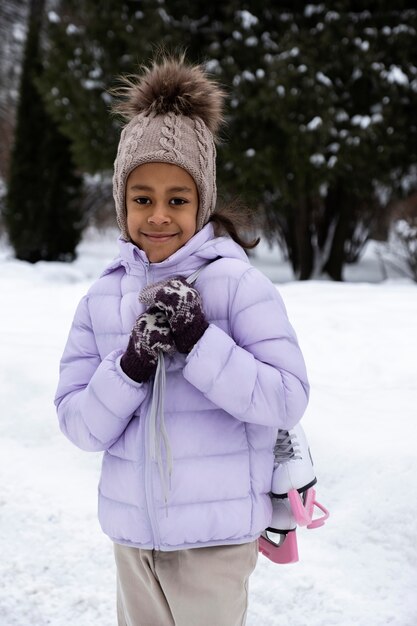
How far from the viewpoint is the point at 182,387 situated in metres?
1.56

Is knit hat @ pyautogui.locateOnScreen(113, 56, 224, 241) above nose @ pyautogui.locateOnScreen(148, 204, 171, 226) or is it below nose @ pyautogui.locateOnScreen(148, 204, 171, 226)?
above

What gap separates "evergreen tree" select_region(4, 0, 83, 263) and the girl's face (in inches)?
467

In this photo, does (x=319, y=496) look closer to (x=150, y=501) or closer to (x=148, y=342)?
(x=150, y=501)

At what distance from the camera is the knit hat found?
1.59 metres

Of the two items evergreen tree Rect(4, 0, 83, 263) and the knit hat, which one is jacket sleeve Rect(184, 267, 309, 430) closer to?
the knit hat

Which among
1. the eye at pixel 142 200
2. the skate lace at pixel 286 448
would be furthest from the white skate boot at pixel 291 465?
the eye at pixel 142 200

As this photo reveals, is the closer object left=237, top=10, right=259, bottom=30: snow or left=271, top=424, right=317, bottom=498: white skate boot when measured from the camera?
left=271, top=424, right=317, bottom=498: white skate boot

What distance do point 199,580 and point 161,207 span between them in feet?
2.86

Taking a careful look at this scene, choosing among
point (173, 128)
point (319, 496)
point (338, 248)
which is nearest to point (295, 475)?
point (173, 128)

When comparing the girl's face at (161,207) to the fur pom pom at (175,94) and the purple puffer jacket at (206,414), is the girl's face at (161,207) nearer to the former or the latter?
the purple puffer jacket at (206,414)

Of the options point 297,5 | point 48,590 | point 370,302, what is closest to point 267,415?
point 48,590

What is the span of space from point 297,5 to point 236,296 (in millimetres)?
9056

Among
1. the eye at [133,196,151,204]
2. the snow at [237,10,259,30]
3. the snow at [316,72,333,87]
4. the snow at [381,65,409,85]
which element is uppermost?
the snow at [237,10,259,30]

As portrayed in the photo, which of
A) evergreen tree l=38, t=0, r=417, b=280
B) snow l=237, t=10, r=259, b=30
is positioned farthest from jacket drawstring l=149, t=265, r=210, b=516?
snow l=237, t=10, r=259, b=30
